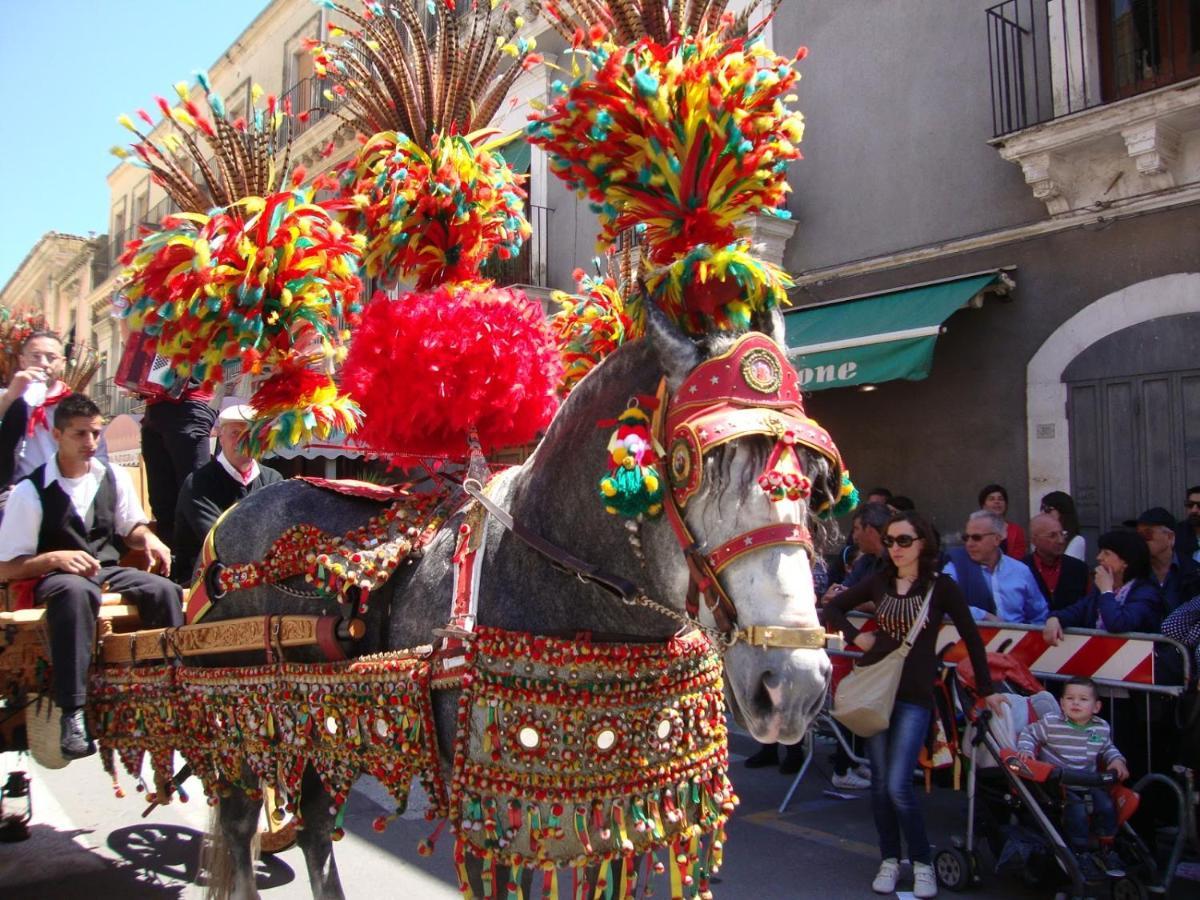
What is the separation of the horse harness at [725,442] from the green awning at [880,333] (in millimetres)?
5703

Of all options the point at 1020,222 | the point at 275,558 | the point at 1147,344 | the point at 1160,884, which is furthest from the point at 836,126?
the point at 275,558

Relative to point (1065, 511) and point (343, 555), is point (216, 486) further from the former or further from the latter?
point (1065, 511)

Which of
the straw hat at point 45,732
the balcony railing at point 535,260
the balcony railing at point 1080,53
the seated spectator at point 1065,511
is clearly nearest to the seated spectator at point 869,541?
the seated spectator at point 1065,511

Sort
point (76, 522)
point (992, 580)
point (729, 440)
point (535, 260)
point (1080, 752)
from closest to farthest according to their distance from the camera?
point (729, 440), point (76, 522), point (1080, 752), point (992, 580), point (535, 260)

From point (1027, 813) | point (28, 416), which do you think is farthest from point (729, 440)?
point (28, 416)

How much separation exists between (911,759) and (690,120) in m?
3.60

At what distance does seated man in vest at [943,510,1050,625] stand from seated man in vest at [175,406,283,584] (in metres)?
4.08

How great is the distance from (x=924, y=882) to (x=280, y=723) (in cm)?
321

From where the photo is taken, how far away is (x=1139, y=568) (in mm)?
5262

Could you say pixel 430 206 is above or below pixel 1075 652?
above

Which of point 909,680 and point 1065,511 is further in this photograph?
point 1065,511

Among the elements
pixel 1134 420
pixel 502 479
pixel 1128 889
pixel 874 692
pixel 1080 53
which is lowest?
pixel 1128 889

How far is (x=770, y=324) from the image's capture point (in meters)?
2.51

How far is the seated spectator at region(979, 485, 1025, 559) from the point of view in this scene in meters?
7.35
